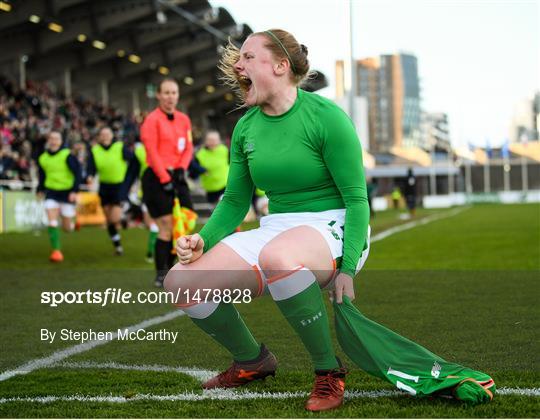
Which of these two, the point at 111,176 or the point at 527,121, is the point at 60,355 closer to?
the point at 111,176

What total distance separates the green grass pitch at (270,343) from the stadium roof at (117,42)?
27.9 metres

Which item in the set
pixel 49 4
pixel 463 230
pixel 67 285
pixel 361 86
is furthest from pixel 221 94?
pixel 361 86

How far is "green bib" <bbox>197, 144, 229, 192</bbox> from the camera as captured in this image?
586 inches

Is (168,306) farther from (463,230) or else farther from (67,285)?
(463,230)

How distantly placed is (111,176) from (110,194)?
32cm

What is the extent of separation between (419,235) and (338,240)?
16427 mm

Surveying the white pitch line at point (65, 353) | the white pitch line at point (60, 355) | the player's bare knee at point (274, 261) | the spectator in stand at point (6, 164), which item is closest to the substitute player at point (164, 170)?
the white pitch line at point (65, 353)

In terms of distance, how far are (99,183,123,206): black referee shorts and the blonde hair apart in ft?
36.5

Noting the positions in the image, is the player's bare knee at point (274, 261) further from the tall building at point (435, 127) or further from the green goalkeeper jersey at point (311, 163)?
the tall building at point (435, 127)

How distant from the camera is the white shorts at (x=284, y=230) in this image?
14.2ft

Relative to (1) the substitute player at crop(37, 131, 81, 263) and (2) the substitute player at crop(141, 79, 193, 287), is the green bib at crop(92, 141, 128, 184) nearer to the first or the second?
(1) the substitute player at crop(37, 131, 81, 263)

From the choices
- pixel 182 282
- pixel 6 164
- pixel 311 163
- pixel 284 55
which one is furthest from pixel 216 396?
pixel 6 164

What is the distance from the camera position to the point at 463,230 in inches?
878

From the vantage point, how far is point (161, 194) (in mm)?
9938
